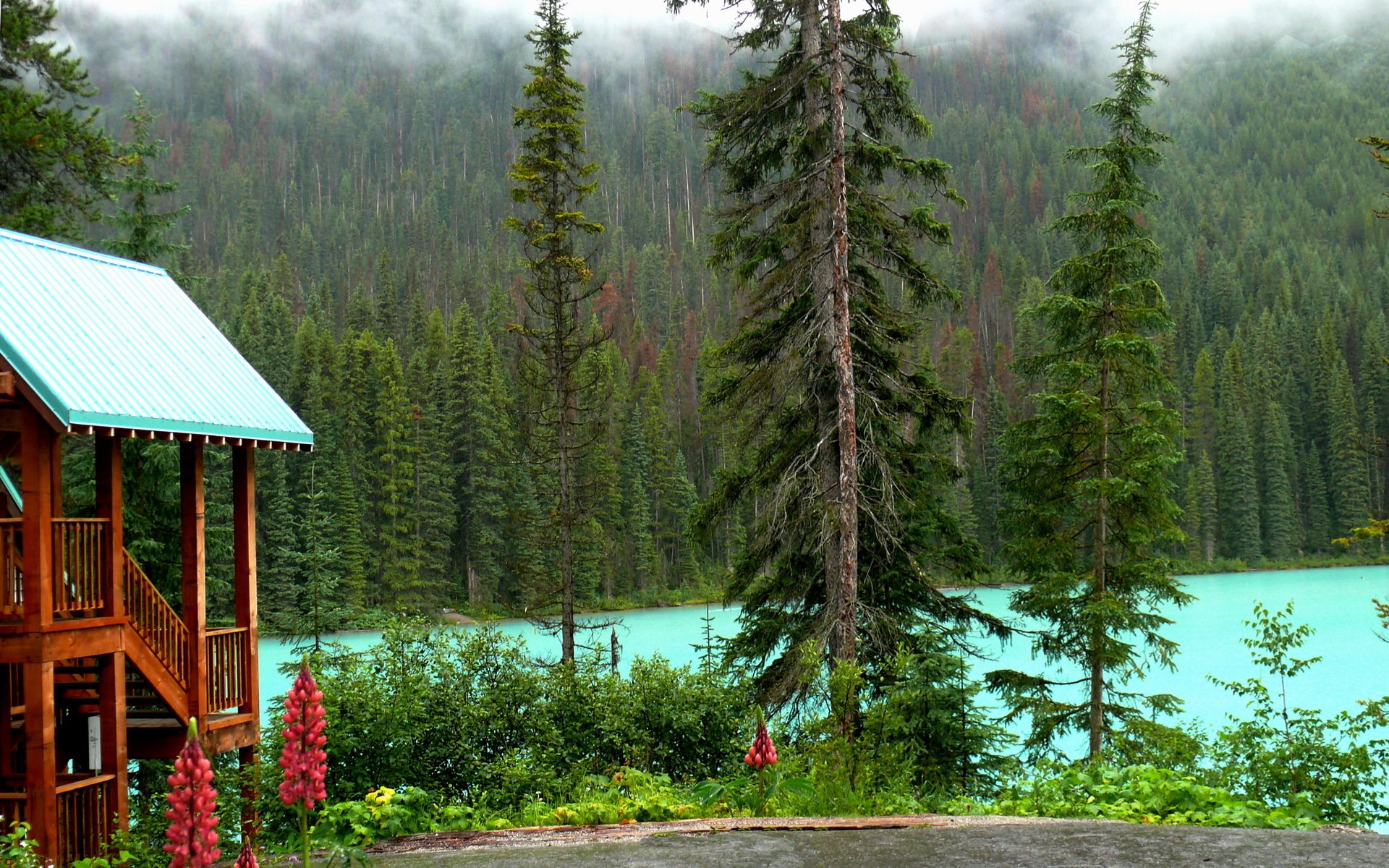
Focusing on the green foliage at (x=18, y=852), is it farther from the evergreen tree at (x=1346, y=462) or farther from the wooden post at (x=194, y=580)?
the evergreen tree at (x=1346, y=462)

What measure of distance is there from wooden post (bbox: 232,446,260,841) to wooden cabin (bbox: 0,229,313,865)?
22 mm

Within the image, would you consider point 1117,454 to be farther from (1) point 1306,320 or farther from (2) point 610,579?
(1) point 1306,320

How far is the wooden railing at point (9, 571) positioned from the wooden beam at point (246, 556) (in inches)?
85.5

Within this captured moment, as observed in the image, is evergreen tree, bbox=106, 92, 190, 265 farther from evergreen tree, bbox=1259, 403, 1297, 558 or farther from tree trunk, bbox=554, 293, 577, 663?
evergreen tree, bbox=1259, 403, 1297, 558

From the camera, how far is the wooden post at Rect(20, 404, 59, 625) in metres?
8.46

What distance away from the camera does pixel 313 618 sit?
49.0 feet

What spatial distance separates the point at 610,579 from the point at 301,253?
86066 millimetres

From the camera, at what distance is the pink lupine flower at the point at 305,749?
396cm

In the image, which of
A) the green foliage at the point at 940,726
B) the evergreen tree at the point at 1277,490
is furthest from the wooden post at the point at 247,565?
the evergreen tree at the point at 1277,490

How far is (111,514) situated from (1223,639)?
3649 cm

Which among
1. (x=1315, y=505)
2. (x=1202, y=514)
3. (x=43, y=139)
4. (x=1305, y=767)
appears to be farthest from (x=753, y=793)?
(x=1315, y=505)

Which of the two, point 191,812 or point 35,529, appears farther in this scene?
point 35,529

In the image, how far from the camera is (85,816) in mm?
9109

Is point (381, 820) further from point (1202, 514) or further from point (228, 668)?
point (1202, 514)
